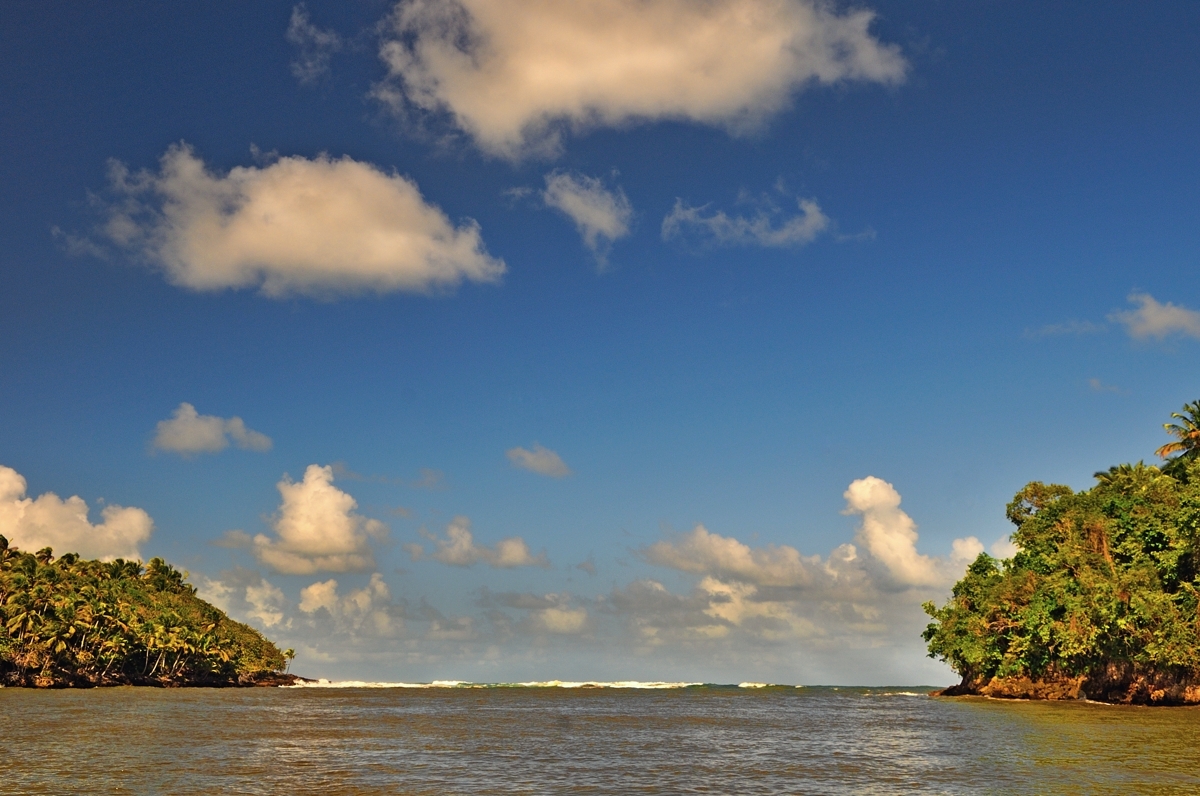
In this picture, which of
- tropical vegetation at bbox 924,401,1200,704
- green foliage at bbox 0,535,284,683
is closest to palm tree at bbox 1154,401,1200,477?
tropical vegetation at bbox 924,401,1200,704

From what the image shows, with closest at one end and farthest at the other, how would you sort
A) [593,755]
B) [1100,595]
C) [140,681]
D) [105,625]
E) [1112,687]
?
[593,755]
[1100,595]
[1112,687]
[105,625]
[140,681]

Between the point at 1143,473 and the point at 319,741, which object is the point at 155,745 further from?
the point at 1143,473

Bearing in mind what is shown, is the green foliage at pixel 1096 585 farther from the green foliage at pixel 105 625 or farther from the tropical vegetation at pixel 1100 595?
the green foliage at pixel 105 625

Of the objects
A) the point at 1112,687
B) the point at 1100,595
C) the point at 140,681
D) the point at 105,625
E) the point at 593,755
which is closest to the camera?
the point at 593,755

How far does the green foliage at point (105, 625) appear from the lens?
324ft

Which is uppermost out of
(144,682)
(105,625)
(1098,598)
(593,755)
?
(1098,598)

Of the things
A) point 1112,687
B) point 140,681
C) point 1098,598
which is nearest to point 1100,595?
point 1098,598

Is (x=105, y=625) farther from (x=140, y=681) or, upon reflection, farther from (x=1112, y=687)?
(x=1112, y=687)

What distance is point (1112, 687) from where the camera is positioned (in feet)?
236

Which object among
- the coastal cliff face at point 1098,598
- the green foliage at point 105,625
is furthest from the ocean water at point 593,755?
the green foliage at point 105,625

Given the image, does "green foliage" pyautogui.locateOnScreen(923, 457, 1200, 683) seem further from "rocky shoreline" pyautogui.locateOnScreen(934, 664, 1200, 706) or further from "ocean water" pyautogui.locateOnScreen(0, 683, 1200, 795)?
"ocean water" pyautogui.locateOnScreen(0, 683, 1200, 795)

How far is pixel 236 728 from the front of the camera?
165 feet

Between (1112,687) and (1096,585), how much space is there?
49.7ft

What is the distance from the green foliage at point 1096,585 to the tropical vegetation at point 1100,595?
10 centimetres
